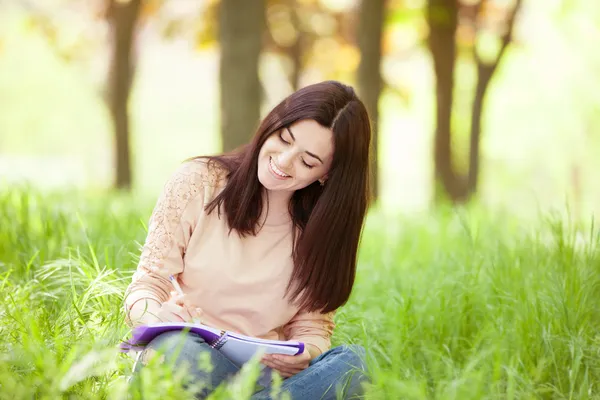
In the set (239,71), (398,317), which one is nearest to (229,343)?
(398,317)

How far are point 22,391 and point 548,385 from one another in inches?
72.9

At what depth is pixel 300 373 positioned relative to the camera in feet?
8.39

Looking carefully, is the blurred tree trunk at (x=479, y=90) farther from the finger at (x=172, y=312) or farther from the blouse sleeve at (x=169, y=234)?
the finger at (x=172, y=312)

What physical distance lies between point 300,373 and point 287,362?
6cm

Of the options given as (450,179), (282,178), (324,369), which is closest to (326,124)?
(282,178)

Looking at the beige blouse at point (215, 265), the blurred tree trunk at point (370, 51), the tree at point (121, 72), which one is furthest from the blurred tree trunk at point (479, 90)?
the beige blouse at point (215, 265)

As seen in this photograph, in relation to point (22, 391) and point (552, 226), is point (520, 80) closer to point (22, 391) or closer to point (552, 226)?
point (552, 226)

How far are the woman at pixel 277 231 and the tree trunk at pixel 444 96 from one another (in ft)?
24.0

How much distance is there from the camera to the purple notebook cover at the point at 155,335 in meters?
2.34

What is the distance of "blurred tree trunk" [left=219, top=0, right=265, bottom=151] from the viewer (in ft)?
20.2

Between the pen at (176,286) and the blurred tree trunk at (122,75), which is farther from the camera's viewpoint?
the blurred tree trunk at (122,75)

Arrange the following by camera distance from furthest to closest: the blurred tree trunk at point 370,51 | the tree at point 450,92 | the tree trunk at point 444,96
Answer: the tree trunk at point 444,96, the tree at point 450,92, the blurred tree trunk at point 370,51

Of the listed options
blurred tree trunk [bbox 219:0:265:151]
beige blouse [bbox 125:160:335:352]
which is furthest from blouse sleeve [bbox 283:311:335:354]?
blurred tree trunk [bbox 219:0:265:151]

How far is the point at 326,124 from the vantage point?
2721mm
